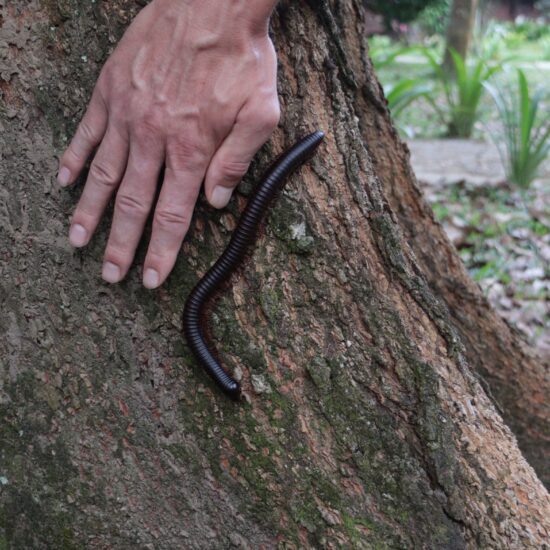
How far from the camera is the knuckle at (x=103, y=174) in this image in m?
1.47

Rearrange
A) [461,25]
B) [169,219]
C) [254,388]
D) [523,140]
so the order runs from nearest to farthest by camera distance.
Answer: [169,219]
[254,388]
[523,140]
[461,25]

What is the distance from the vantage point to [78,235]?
1.49m

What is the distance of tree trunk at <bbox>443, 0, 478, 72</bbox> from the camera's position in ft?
33.3

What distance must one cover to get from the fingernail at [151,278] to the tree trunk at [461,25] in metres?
9.95

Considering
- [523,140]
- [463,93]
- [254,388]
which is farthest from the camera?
[463,93]

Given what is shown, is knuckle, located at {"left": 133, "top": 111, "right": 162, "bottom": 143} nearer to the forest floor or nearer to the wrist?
the wrist

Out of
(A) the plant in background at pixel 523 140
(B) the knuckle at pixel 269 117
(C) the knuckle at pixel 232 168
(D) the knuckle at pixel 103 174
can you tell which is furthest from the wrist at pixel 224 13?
(A) the plant in background at pixel 523 140

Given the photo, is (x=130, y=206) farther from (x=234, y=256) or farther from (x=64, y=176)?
(x=234, y=256)

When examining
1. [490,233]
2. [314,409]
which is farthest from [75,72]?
[490,233]

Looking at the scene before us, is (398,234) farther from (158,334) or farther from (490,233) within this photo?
(490,233)

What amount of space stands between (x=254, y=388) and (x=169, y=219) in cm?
49

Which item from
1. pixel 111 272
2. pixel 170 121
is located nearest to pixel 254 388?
pixel 111 272

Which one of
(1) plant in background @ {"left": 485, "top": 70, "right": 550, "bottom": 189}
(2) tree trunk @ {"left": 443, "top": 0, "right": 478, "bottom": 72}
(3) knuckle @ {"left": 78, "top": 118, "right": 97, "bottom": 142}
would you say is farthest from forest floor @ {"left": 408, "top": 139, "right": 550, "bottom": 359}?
(2) tree trunk @ {"left": 443, "top": 0, "right": 478, "bottom": 72}

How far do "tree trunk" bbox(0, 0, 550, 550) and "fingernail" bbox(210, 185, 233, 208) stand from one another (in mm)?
51
